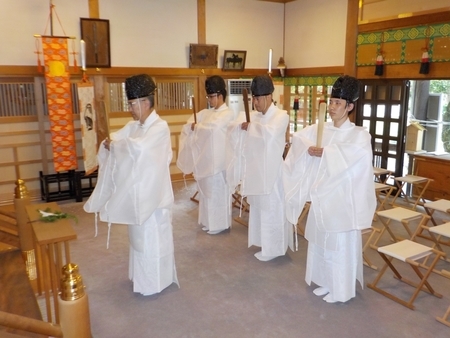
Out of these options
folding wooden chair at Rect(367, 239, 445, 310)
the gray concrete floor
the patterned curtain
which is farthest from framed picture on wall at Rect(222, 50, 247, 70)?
folding wooden chair at Rect(367, 239, 445, 310)

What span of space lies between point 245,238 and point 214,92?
5.82 feet

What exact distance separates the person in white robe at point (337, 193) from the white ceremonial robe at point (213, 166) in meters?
1.55

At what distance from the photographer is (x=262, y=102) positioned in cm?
414

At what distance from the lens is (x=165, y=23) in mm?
7309

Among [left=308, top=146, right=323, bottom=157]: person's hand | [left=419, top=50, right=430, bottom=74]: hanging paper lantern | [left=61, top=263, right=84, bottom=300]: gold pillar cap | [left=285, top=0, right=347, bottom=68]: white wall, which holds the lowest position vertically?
[left=61, top=263, right=84, bottom=300]: gold pillar cap

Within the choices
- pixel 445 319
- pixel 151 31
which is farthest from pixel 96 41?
pixel 445 319

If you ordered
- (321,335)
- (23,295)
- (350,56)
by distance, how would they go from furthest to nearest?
(350,56), (23,295), (321,335)

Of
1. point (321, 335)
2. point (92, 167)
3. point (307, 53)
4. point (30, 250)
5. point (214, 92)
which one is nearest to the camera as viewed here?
point (321, 335)

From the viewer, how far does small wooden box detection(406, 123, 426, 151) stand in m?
7.29

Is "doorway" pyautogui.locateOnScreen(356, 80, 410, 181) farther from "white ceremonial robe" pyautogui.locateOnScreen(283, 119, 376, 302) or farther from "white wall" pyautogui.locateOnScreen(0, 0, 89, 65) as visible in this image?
"white wall" pyautogui.locateOnScreen(0, 0, 89, 65)

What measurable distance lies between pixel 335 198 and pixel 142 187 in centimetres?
152

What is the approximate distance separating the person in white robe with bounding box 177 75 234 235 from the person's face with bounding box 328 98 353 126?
185 centimetres

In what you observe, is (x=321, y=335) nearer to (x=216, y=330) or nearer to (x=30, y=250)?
(x=216, y=330)

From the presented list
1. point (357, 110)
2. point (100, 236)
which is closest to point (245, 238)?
point (100, 236)
